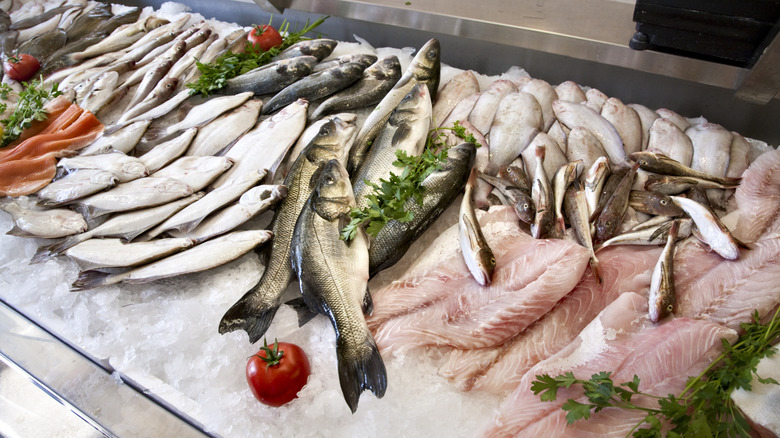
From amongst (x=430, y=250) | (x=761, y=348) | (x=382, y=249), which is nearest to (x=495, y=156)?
(x=430, y=250)

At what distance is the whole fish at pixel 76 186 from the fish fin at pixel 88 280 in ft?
1.81

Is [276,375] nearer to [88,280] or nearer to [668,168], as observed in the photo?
[88,280]

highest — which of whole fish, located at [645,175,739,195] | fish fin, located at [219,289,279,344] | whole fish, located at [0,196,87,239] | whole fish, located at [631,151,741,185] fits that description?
whole fish, located at [631,151,741,185]

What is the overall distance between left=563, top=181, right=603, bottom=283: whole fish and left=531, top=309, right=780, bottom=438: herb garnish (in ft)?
1.72

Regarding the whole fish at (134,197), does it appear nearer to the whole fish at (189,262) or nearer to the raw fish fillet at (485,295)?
the whole fish at (189,262)

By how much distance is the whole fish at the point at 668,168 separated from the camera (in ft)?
7.17

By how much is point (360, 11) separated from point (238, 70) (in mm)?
983

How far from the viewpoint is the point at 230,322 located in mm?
2002

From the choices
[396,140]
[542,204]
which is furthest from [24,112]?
[542,204]

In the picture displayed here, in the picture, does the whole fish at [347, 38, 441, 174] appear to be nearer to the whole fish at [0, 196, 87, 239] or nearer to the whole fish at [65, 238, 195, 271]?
the whole fish at [65, 238, 195, 271]

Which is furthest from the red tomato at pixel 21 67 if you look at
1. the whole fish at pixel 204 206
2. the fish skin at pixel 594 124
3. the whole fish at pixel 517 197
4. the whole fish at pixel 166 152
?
the fish skin at pixel 594 124

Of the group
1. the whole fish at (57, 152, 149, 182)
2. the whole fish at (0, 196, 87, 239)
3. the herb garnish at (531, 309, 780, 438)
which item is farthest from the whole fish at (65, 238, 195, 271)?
the herb garnish at (531, 309, 780, 438)

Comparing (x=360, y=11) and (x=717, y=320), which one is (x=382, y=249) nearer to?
(x=717, y=320)

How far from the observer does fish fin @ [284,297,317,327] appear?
6.70 feet
